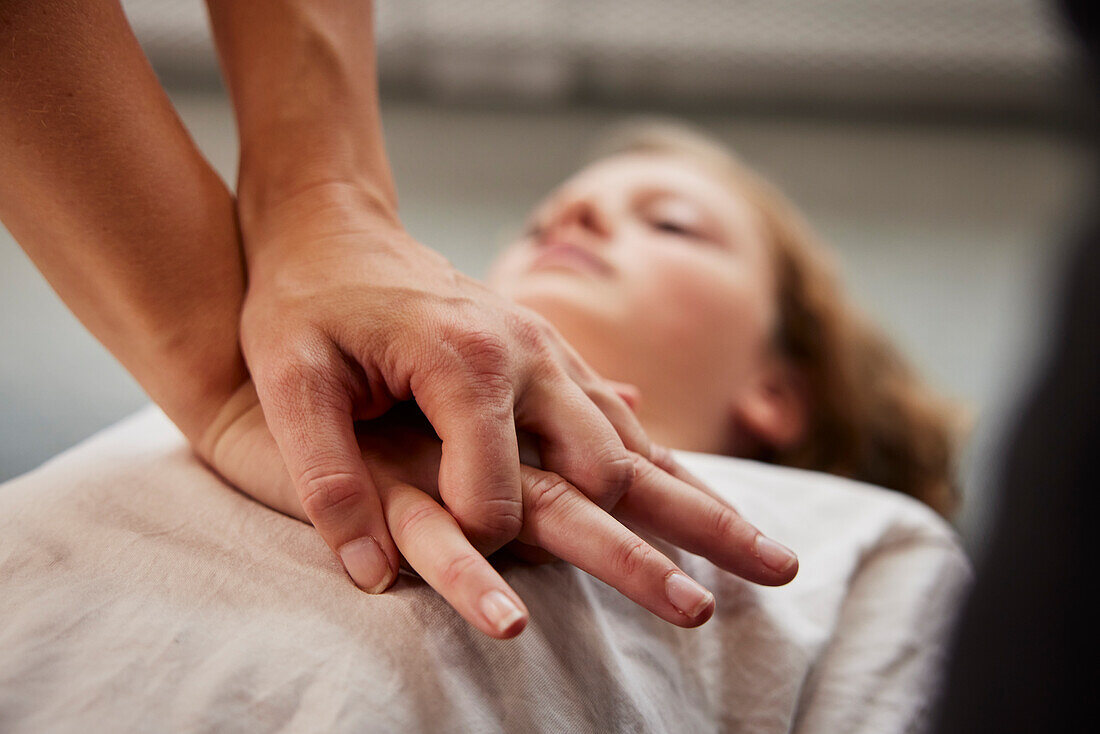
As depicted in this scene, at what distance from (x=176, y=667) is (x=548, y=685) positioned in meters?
0.19

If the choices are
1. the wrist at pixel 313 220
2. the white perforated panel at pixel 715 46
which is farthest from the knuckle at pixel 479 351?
the white perforated panel at pixel 715 46

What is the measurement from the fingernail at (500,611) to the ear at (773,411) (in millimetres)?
599

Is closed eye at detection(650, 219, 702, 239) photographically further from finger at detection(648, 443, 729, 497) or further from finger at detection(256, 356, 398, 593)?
finger at detection(256, 356, 398, 593)

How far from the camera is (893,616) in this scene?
2.01 ft

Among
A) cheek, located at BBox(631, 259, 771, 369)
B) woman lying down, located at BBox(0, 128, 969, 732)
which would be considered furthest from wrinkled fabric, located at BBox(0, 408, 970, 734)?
cheek, located at BBox(631, 259, 771, 369)

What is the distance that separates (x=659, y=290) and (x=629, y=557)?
460 millimetres

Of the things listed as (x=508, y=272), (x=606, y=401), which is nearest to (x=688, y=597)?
(x=606, y=401)

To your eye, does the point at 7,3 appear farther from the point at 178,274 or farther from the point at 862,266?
the point at 862,266

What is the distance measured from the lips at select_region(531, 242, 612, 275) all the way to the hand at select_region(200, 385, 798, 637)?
1.20ft

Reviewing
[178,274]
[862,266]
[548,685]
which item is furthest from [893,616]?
[862,266]

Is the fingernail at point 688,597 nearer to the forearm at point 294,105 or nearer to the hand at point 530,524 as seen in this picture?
the hand at point 530,524

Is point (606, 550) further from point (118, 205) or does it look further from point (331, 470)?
point (118, 205)

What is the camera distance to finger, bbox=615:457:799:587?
1.61 feet

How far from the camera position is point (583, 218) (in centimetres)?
95
